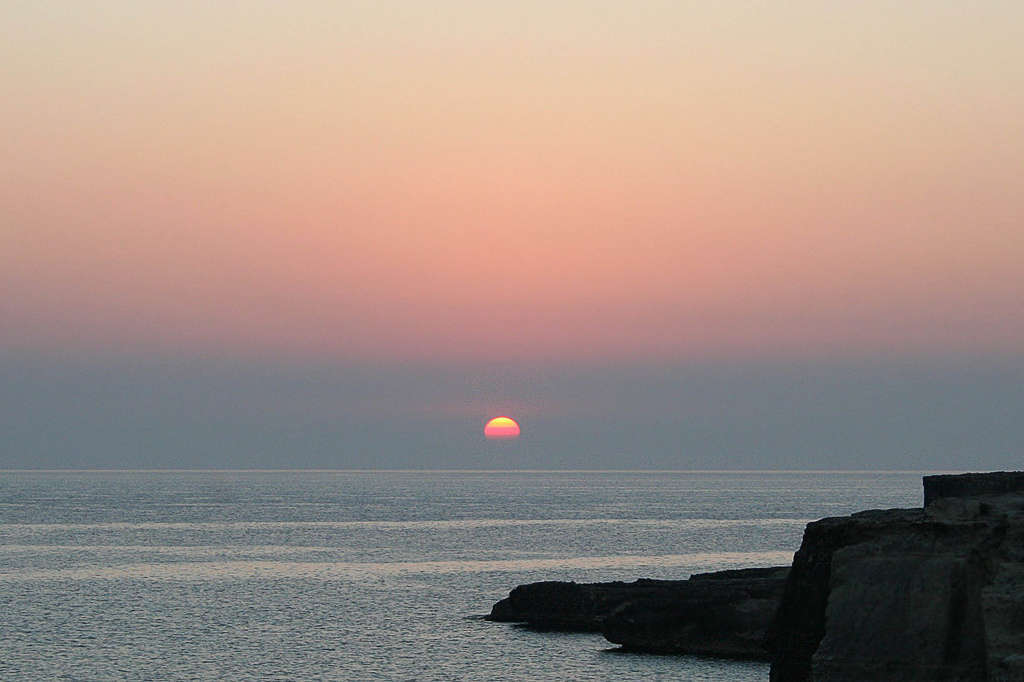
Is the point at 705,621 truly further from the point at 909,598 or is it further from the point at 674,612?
the point at 909,598

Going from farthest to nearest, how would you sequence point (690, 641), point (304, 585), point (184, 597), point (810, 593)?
point (304, 585), point (184, 597), point (690, 641), point (810, 593)

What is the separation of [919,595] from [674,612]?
37389 millimetres

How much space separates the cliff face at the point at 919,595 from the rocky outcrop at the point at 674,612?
31916 millimetres

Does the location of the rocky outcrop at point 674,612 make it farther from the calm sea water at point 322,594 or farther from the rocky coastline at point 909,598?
the rocky coastline at point 909,598

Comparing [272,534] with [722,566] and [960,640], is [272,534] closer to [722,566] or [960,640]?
[722,566]

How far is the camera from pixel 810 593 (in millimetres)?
28312

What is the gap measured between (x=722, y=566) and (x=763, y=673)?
5322 centimetres

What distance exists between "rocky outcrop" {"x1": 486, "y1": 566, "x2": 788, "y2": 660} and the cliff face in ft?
105

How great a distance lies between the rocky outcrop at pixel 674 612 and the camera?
2347 inches

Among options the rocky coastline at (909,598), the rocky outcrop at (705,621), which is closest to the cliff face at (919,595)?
the rocky coastline at (909,598)

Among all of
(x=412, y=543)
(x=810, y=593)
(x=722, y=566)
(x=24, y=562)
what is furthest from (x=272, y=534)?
(x=810, y=593)

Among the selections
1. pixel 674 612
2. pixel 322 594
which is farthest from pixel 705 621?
pixel 322 594

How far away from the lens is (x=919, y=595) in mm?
25359

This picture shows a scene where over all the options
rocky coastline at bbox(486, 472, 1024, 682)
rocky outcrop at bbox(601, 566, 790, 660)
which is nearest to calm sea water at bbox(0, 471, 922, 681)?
rocky outcrop at bbox(601, 566, 790, 660)
